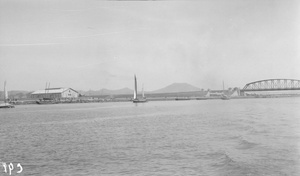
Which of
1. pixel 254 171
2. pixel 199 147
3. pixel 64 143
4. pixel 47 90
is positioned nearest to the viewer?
pixel 254 171

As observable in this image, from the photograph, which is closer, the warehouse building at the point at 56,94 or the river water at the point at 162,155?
the river water at the point at 162,155

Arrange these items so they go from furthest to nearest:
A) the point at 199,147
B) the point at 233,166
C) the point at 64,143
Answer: the point at 64,143 < the point at 199,147 < the point at 233,166

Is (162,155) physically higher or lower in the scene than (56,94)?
lower

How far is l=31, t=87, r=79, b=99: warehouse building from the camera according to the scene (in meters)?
147

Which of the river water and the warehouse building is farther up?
the warehouse building

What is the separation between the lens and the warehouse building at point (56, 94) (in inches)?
5797

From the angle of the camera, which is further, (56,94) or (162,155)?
(56,94)

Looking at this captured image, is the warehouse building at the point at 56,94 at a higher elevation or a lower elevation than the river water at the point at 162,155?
higher

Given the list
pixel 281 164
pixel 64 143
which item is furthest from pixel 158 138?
pixel 281 164

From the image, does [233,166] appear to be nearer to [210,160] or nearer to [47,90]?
[210,160]

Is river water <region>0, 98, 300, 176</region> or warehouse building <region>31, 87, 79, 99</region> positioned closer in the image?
river water <region>0, 98, 300, 176</region>

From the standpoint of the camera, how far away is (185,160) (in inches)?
589

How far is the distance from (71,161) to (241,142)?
35.9 ft

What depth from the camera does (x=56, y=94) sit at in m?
148
